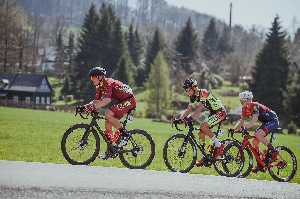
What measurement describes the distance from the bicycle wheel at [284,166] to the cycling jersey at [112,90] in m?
4.55

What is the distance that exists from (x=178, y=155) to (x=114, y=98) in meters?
2.11

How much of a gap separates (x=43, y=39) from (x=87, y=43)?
77008 mm

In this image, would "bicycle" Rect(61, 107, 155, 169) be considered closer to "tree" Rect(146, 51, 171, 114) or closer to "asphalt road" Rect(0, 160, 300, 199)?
"asphalt road" Rect(0, 160, 300, 199)

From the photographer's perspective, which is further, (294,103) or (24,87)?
(24,87)

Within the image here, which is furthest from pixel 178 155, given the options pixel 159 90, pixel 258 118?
pixel 159 90

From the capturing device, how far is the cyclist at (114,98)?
9.87 meters

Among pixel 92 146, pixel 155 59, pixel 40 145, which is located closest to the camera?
pixel 92 146

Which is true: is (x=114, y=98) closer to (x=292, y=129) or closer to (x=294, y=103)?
(x=292, y=129)

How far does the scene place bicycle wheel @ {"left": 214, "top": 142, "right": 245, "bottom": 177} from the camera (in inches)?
432

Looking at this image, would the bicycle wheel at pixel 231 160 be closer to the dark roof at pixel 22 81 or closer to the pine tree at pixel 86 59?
the pine tree at pixel 86 59

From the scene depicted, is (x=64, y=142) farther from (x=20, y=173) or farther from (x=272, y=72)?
(x=272, y=72)

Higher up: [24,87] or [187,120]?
[24,87]

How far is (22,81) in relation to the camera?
8006cm

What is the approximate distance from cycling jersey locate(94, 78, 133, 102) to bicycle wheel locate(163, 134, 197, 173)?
5.09ft
